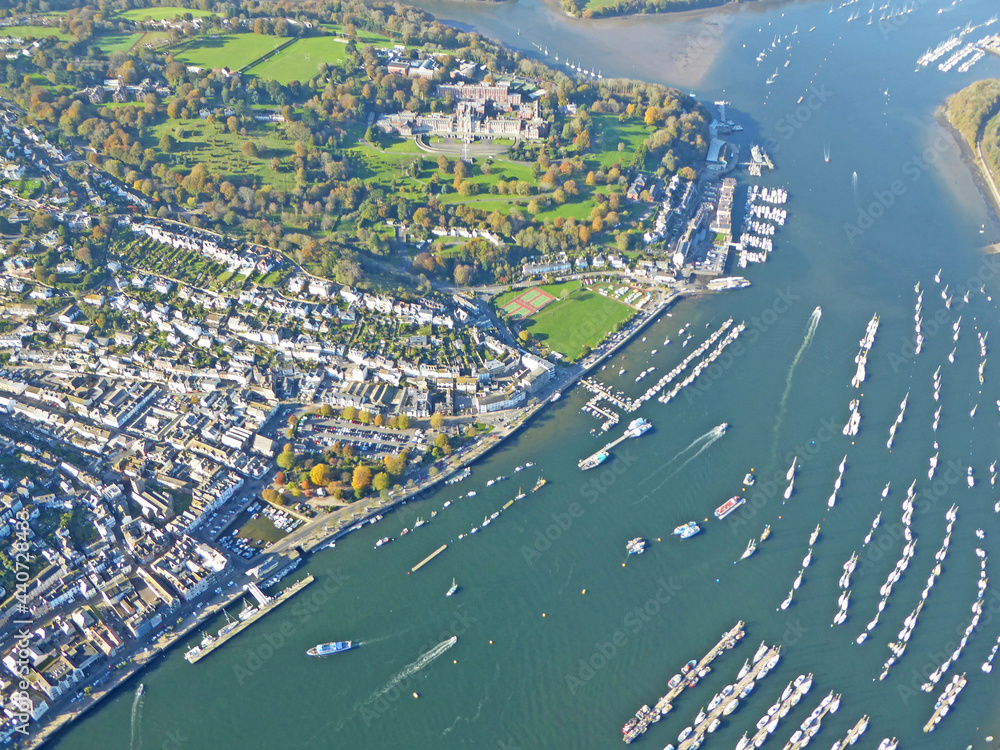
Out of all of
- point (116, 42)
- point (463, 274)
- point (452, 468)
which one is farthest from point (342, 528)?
point (116, 42)

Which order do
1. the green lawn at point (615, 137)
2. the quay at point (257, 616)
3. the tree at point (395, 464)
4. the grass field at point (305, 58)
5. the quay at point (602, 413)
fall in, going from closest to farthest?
the quay at point (257, 616)
the tree at point (395, 464)
the quay at point (602, 413)
the green lawn at point (615, 137)
the grass field at point (305, 58)

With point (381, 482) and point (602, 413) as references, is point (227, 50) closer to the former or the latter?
point (381, 482)

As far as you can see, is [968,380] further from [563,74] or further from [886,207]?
[563,74]

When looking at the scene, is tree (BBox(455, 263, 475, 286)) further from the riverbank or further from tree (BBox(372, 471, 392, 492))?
tree (BBox(372, 471, 392, 492))

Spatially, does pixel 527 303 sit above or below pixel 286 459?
→ above

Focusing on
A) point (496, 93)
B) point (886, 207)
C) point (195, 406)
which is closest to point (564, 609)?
point (195, 406)

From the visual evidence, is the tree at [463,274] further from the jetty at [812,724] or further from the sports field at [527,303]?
the jetty at [812,724]

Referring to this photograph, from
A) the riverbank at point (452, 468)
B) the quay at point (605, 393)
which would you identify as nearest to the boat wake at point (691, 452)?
the quay at point (605, 393)
